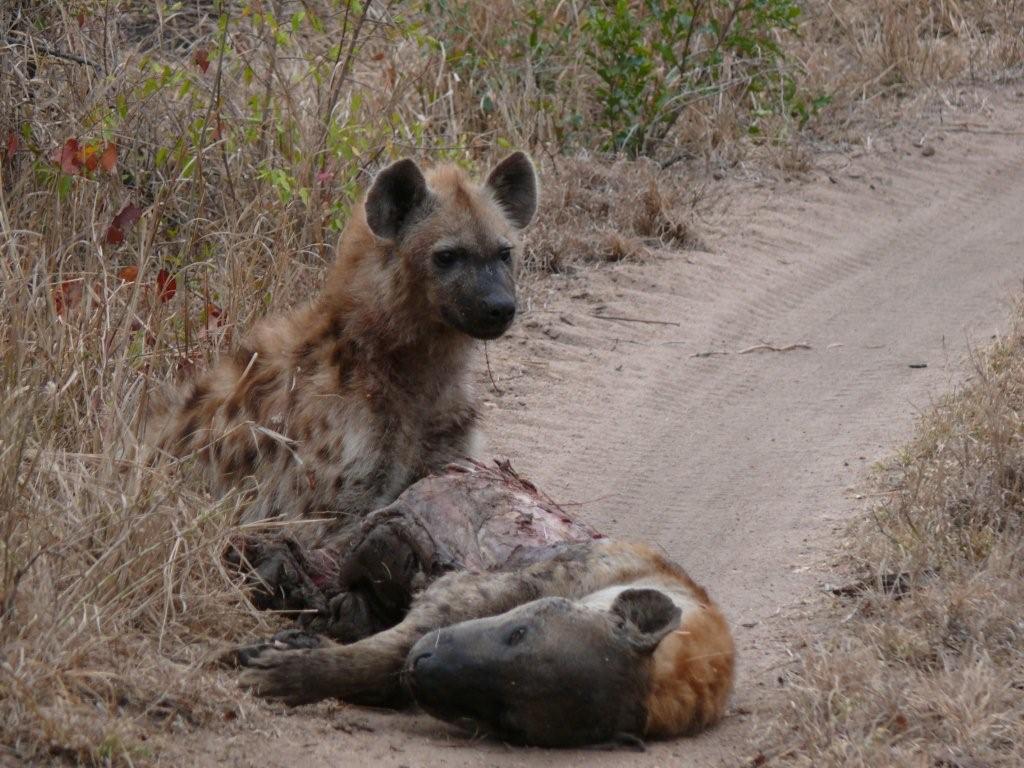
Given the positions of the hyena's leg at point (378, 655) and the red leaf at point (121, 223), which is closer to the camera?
the hyena's leg at point (378, 655)

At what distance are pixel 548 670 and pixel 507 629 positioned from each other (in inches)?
4.9

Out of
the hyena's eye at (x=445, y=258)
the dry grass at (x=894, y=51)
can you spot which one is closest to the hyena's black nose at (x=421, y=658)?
the hyena's eye at (x=445, y=258)

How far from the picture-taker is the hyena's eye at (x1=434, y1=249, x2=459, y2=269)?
4.66 meters

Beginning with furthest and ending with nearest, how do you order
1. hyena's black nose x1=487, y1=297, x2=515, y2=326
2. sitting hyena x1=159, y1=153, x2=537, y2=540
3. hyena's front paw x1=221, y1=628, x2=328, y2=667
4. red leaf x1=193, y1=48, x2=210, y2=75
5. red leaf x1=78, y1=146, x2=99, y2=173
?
red leaf x1=193, y1=48, x2=210, y2=75 < red leaf x1=78, y1=146, x2=99, y2=173 < hyena's black nose x1=487, y1=297, x2=515, y2=326 < sitting hyena x1=159, y1=153, x2=537, y2=540 < hyena's front paw x1=221, y1=628, x2=328, y2=667

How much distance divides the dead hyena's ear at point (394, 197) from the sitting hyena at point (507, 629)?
948 millimetres

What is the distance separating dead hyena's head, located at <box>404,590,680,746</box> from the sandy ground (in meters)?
0.07

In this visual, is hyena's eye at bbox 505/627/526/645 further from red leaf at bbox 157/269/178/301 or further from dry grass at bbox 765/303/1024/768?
red leaf at bbox 157/269/178/301

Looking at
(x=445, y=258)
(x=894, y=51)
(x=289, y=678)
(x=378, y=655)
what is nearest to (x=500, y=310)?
(x=445, y=258)

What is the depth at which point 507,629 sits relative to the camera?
3232 millimetres

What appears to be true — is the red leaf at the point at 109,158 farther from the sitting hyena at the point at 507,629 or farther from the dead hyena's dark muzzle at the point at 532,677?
the dead hyena's dark muzzle at the point at 532,677

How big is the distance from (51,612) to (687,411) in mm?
3180

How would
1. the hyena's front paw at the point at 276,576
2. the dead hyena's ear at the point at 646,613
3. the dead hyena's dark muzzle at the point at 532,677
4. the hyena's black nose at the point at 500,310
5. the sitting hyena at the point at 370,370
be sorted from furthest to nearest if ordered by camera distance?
the hyena's black nose at the point at 500,310, the sitting hyena at the point at 370,370, the hyena's front paw at the point at 276,576, the dead hyena's ear at the point at 646,613, the dead hyena's dark muzzle at the point at 532,677

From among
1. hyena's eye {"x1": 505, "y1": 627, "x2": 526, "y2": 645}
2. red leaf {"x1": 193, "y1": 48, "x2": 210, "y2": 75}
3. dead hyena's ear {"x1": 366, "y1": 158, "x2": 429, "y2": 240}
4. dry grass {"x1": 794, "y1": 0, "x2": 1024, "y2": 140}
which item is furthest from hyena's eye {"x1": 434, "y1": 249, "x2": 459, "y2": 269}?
dry grass {"x1": 794, "y1": 0, "x2": 1024, "y2": 140}

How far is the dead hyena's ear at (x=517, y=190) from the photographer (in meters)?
5.10
